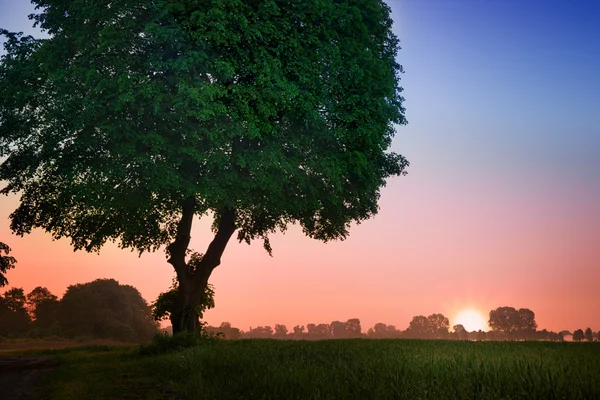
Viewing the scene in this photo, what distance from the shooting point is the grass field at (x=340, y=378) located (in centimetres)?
708

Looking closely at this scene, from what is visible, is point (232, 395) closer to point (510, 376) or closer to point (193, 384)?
point (193, 384)

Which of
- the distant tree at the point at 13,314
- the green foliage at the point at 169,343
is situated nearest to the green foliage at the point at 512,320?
the distant tree at the point at 13,314

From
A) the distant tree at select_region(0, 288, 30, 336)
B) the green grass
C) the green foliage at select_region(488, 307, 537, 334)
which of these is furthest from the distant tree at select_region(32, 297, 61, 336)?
the green foliage at select_region(488, 307, 537, 334)

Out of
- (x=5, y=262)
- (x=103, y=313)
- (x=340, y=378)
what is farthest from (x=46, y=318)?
(x=340, y=378)

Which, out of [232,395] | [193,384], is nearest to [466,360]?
[232,395]

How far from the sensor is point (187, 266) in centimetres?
2892

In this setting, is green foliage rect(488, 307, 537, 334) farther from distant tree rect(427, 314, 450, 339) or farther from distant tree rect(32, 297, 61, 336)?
distant tree rect(32, 297, 61, 336)

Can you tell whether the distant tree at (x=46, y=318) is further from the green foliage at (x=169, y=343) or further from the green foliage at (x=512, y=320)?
the green foliage at (x=512, y=320)

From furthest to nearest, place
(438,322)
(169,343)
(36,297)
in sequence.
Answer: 1. (438,322)
2. (36,297)
3. (169,343)

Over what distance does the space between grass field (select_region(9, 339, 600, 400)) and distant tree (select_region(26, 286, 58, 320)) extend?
70.5 m

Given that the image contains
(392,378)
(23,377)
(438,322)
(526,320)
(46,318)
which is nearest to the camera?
(392,378)

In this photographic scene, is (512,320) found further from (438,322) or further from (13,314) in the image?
(13,314)

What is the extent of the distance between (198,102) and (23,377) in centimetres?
1203

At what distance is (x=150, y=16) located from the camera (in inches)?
818
